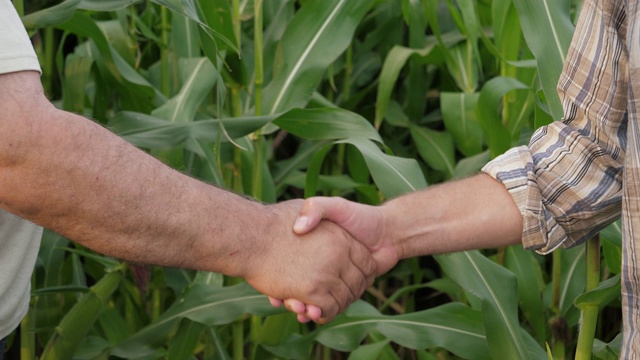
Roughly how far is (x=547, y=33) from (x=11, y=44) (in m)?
0.79

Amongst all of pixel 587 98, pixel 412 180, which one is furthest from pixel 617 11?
pixel 412 180

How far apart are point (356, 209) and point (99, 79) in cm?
68

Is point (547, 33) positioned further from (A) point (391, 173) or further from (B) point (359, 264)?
(B) point (359, 264)

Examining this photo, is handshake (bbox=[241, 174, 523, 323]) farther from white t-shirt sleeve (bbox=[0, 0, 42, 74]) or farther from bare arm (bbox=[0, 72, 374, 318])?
white t-shirt sleeve (bbox=[0, 0, 42, 74])

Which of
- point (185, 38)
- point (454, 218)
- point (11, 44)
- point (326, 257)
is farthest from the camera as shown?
point (185, 38)

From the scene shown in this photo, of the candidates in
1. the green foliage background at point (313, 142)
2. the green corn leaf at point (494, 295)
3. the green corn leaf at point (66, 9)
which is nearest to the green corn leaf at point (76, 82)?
the green foliage background at point (313, 142)

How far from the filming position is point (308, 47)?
6.40 ft

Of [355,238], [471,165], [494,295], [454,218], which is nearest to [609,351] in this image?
[494,295]

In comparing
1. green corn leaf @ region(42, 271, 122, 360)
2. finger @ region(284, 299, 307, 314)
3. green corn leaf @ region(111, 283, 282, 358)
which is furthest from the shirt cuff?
green corn leaf @ region(42, 271, 122, 360)

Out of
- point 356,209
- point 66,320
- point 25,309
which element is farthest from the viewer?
point 66,320

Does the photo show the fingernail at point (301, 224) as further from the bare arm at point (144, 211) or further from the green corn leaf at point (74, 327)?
the green corn leaf at point (74, 327)

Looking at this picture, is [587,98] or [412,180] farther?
[412,180]

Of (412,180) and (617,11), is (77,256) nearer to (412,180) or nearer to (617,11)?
(412,180)

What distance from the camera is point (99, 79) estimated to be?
208 cm
